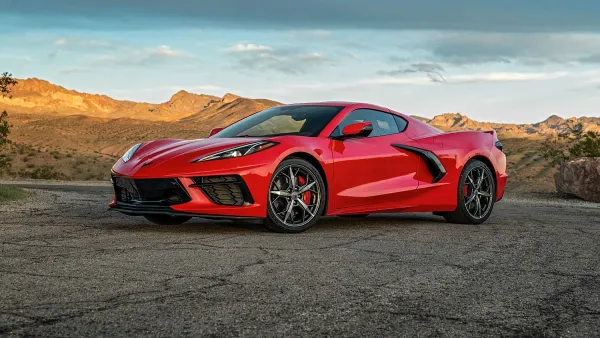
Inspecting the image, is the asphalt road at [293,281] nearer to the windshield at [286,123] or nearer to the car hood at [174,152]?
the car hood at [174,152]

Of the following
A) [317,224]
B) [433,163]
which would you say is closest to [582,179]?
[433,163]

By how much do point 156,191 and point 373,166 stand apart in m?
2.34

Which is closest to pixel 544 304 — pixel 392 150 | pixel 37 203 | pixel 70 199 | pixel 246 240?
pixel 246 240

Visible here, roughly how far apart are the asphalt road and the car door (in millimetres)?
362

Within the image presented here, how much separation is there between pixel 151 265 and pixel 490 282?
2.27m

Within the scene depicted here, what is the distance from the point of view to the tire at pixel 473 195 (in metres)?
8.66

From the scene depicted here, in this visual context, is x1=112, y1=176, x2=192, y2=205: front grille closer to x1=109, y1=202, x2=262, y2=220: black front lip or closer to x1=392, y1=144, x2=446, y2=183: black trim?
x1=109, y1=202, x2=262, y2=220: black front lip

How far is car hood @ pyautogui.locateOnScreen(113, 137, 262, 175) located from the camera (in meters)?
6.93

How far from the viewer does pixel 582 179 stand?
16922mm

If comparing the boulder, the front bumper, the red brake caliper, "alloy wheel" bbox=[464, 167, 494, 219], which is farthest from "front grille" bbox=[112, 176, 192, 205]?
the boulder

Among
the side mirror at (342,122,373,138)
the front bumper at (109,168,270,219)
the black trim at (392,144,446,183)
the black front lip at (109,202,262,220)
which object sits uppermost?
the side mirror at (342,122,373,138)

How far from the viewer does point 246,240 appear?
648 centimetres

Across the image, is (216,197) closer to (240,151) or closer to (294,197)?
(240,151)

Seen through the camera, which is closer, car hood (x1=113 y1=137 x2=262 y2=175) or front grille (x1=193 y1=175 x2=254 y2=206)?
front grille (x1=193 y1=175 x2=254 y2=206)
